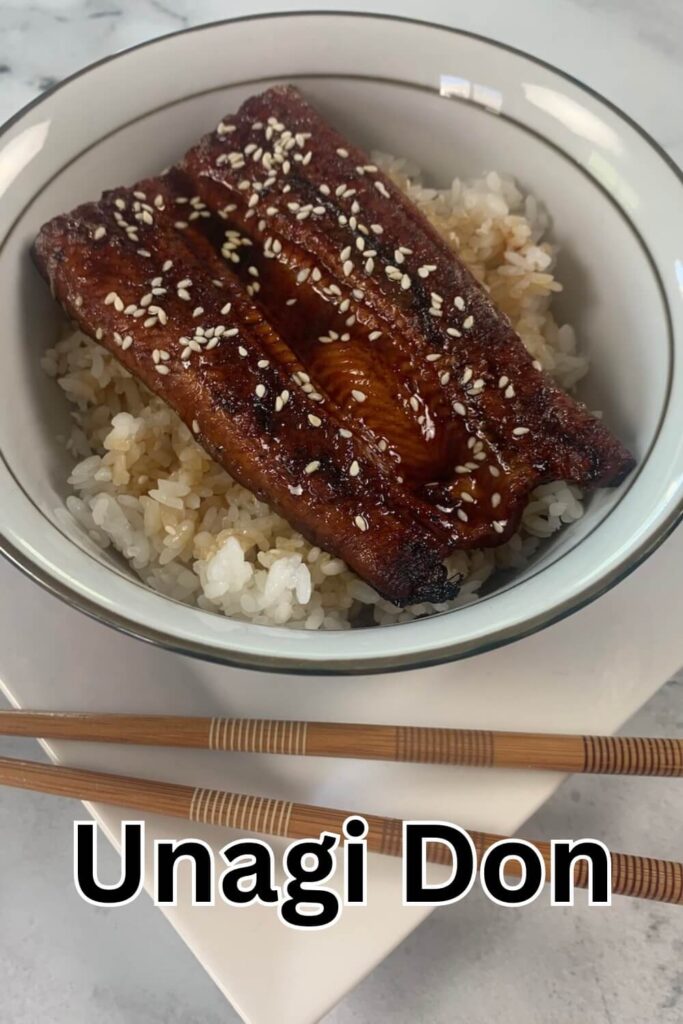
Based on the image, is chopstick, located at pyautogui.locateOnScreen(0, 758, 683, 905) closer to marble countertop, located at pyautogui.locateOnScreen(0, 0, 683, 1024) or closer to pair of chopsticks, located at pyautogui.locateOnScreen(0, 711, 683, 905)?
pair of chopsticks, located at pyautogui.locateOnScreen(0, 711, 683, 905)

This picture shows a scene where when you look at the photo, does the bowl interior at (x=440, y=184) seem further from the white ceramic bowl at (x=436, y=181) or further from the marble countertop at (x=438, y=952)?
the marble countertop at (x=438, y=952)

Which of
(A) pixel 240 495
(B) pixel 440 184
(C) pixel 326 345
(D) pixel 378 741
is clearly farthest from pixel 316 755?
(B) pixel 440 184

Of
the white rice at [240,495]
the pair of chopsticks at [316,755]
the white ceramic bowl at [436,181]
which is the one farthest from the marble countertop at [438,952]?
the white ceramic bowl at [436,181]

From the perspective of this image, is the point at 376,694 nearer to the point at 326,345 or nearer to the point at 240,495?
the point at 240,495

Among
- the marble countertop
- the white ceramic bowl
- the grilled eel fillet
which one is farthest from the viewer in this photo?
the marble countertop

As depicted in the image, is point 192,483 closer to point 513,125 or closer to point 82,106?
point 82,106

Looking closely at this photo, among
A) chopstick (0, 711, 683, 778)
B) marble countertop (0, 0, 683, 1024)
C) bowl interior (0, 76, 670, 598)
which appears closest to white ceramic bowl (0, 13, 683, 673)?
bowl interior (0, 76, 670, 598)

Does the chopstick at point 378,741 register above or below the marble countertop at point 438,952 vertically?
above
